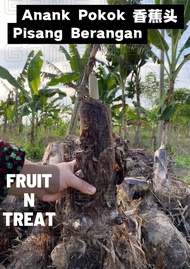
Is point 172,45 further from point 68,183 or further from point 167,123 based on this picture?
point 68,183

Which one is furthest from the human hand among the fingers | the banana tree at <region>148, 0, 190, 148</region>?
the banana tree at <region>148, 0, 190, 148</region>

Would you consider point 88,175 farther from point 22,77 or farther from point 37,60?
point 22,77

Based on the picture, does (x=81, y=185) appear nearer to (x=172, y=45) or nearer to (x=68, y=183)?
(x=68, y=183)

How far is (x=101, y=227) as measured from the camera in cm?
172

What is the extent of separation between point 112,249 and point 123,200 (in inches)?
23.8

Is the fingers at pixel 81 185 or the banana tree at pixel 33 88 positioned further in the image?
the banana tree at pixel 33 88

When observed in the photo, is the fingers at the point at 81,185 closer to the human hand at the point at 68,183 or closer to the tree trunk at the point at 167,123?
the human hand at the point at 68,183

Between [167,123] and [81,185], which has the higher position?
[81,185]

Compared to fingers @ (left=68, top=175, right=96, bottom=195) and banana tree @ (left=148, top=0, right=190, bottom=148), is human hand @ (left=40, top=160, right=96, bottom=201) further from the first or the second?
banana tree @ (left=148, top=0, right=190, bottom=148)

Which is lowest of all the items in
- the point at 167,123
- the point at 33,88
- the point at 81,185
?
the point at 167,123

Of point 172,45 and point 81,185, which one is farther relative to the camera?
point 172,45

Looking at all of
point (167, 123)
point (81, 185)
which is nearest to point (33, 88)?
point (167, 123)

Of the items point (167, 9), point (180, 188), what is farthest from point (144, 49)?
point (180, 188)

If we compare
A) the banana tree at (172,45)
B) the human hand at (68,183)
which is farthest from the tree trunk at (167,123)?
the human hand at (68,183)
